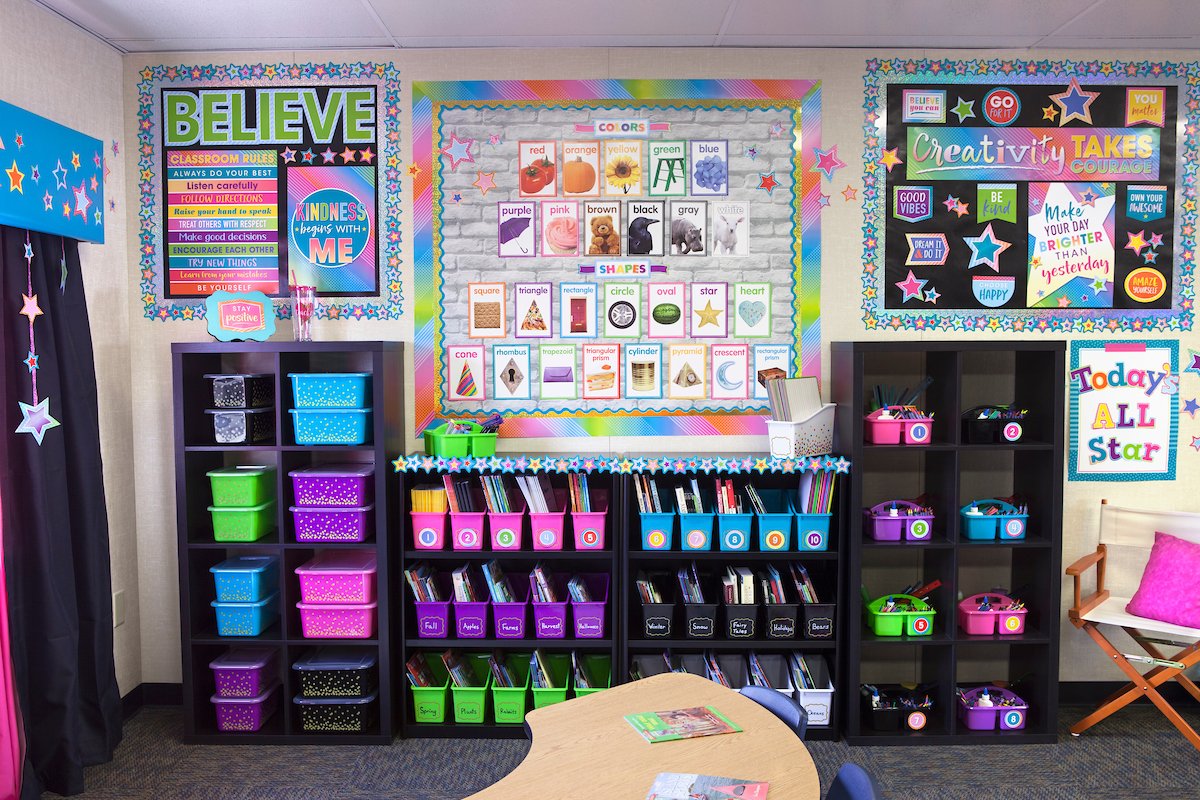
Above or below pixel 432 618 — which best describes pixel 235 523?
above

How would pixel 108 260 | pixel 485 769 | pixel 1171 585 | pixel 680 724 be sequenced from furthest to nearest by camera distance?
pixel 108 260, pixel 1171 585, pixel 485 769, pixel 680 724

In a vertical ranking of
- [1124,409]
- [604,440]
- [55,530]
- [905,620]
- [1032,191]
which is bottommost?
[905,620]

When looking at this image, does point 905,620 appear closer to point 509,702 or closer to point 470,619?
point 509,702

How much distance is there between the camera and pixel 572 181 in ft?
12.7

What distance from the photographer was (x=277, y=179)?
3850 millimetres

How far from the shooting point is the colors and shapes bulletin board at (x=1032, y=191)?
381cm

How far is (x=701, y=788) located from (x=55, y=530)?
272cm

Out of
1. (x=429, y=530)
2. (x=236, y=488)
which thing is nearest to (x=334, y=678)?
(x=429, y=530)

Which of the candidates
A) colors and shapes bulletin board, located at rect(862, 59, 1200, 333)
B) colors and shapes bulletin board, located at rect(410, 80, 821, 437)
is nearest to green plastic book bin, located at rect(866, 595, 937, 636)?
colors and shapes bulletin board, located at rect(410, 80, 821, 437)

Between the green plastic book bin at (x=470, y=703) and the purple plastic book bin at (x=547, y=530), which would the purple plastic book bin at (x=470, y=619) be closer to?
the green plastic book bin at (x=470, y=703)

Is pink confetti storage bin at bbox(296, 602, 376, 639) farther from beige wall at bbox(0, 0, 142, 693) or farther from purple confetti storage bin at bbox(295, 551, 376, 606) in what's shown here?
beige wall at bbox(0, 0, 142, 693)

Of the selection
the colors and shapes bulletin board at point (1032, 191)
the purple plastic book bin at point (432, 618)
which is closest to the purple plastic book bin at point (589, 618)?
the purple plastic book bin at point (432, 618)

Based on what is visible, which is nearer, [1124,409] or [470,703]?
[470,703]

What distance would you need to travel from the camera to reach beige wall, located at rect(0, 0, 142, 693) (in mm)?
3338
